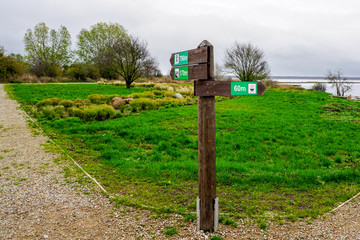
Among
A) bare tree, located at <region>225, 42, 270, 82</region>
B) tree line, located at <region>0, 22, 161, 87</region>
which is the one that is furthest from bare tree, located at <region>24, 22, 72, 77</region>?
bare tree, located at <region>225, 42, 270, 82</region>

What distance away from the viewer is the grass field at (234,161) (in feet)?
15.8

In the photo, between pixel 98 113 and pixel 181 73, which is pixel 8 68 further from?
pixel 181 73

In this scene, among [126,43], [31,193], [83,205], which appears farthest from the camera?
[126,43]

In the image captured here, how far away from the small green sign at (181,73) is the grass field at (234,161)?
222 centimetres

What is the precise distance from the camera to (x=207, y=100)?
12.1ft

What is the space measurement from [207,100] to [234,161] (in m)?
3.84

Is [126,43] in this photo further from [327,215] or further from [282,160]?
[327,215]

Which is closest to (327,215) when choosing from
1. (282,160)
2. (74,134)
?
(282,160)

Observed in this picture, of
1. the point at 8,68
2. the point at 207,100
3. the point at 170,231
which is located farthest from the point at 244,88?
the point at 8,68

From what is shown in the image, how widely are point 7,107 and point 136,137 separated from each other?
1100 cm

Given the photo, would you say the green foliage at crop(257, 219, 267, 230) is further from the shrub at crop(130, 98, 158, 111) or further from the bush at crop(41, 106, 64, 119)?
the shrub at crop(130, 98, 158, 111)

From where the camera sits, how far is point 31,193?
509 cm

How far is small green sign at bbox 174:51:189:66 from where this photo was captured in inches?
153

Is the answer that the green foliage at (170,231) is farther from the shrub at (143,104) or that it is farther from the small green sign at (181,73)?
the shrub at (143,104)
